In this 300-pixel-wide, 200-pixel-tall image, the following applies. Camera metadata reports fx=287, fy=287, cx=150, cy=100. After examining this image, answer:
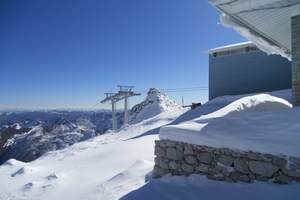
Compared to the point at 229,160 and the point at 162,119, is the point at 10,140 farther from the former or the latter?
the point at 229,160

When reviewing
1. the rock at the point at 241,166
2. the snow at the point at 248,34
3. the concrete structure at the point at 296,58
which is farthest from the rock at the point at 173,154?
the snow at the point at 248,34

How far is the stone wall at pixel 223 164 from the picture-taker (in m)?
3.60

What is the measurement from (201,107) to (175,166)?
45.7 feet

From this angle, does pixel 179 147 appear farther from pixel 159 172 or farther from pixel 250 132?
pixel 250 132

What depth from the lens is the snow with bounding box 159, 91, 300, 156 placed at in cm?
371

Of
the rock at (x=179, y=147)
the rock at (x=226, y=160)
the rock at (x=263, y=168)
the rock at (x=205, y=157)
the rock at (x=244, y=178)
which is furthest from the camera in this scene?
the rock at (x=179, y=147)

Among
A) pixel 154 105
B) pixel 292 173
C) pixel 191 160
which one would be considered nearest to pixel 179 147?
pixel 191 160

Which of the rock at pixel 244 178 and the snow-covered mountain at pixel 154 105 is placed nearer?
the rock at pixel 244 178

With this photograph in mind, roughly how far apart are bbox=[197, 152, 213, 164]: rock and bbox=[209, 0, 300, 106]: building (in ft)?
7.21

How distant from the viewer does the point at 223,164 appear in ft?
14.0

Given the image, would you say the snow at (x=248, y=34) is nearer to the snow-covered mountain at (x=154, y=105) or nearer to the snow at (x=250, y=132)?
the snow at (x=250, y=132)

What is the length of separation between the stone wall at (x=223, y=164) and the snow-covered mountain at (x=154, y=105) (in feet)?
60.0

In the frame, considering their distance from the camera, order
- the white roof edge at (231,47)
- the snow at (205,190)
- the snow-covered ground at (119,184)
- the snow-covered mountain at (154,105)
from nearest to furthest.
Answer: the snow at (205,190) < the snow-covered ground at (119,184) < the white roof edge at (231,47) < the snow-covered mountain at (154,105)

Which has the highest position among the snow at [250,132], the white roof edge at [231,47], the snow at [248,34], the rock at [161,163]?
the white roof edge at [231,47]
